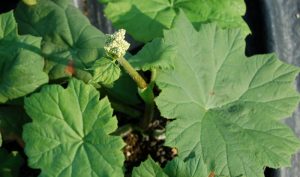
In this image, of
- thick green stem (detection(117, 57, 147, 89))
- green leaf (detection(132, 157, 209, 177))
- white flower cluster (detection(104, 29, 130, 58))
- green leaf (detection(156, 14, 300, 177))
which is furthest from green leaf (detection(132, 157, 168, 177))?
white flower cluster (detection(104, 29, 130, 58))

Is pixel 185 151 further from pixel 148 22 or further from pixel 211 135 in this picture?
pixel 148 22

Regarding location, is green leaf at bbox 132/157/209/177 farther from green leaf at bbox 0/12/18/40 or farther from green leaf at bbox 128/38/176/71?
green leaf at bbox 0/12/18/40

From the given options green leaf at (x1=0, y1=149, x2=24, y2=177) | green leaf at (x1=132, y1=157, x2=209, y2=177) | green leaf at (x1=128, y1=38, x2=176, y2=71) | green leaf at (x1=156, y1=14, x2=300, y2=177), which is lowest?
green leaf at (x1=0, y1=149, x2=24, y2=177)

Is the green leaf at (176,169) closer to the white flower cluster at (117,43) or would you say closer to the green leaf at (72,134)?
the green leaf at (72,134)

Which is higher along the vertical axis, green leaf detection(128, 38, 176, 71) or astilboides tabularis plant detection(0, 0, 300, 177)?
green leaf detection(128, 38, 176, 71)

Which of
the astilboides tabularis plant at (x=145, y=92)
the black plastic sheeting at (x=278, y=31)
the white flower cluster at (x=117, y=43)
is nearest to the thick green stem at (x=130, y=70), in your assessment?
the astilboides tabularis plant at (x=145, y=92)

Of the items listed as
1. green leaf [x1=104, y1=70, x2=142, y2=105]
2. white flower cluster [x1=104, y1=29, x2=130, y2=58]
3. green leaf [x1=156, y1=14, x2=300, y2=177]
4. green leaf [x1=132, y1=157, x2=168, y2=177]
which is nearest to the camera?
white flower cluster [x1=104, y1=29, x2=130, y2=58]

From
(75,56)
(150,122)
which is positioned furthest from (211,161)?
(75,56)
